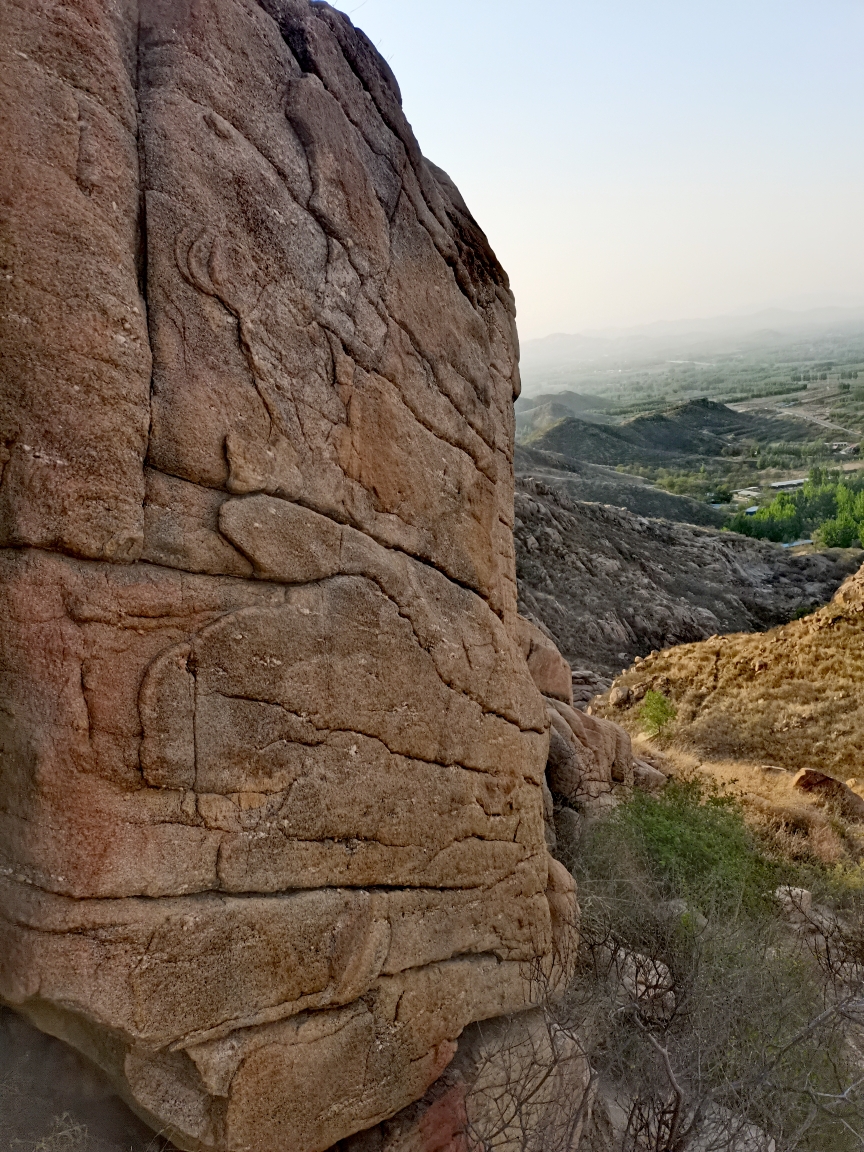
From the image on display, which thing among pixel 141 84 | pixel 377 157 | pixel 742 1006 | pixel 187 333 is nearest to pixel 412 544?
pixel 187 333

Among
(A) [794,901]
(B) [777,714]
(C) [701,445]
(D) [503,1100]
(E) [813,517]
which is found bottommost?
(E) [813,517]

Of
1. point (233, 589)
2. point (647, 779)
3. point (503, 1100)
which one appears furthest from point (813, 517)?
point (233, 589)

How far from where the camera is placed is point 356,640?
12.3 feet

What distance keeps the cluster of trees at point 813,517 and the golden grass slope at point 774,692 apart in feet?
58.9

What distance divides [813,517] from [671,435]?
25.9 meters

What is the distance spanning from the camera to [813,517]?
1585 inches

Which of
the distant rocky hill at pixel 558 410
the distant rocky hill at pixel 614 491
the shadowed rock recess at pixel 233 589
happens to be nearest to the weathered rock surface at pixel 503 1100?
the shadowed rock recess at pixel 233 589

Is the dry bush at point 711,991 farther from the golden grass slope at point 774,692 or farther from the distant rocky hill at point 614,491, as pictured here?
the distant rocky hill at point 614,491

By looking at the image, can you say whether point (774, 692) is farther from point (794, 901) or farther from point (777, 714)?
point (794, 901)

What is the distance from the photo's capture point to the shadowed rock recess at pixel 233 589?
115 inches

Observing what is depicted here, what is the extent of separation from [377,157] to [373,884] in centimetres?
363

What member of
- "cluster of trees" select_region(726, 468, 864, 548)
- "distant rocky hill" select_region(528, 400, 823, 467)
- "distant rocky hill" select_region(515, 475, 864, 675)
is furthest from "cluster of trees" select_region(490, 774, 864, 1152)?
"distant rocky hill" select_region(528, 400, 823, 467)

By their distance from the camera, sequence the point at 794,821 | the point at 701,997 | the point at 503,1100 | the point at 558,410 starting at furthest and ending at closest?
the point at 558,410
the point at 794,821
the point at 701,997
the point at 503,1100

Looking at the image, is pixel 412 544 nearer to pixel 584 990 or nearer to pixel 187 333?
pixel 187 333
